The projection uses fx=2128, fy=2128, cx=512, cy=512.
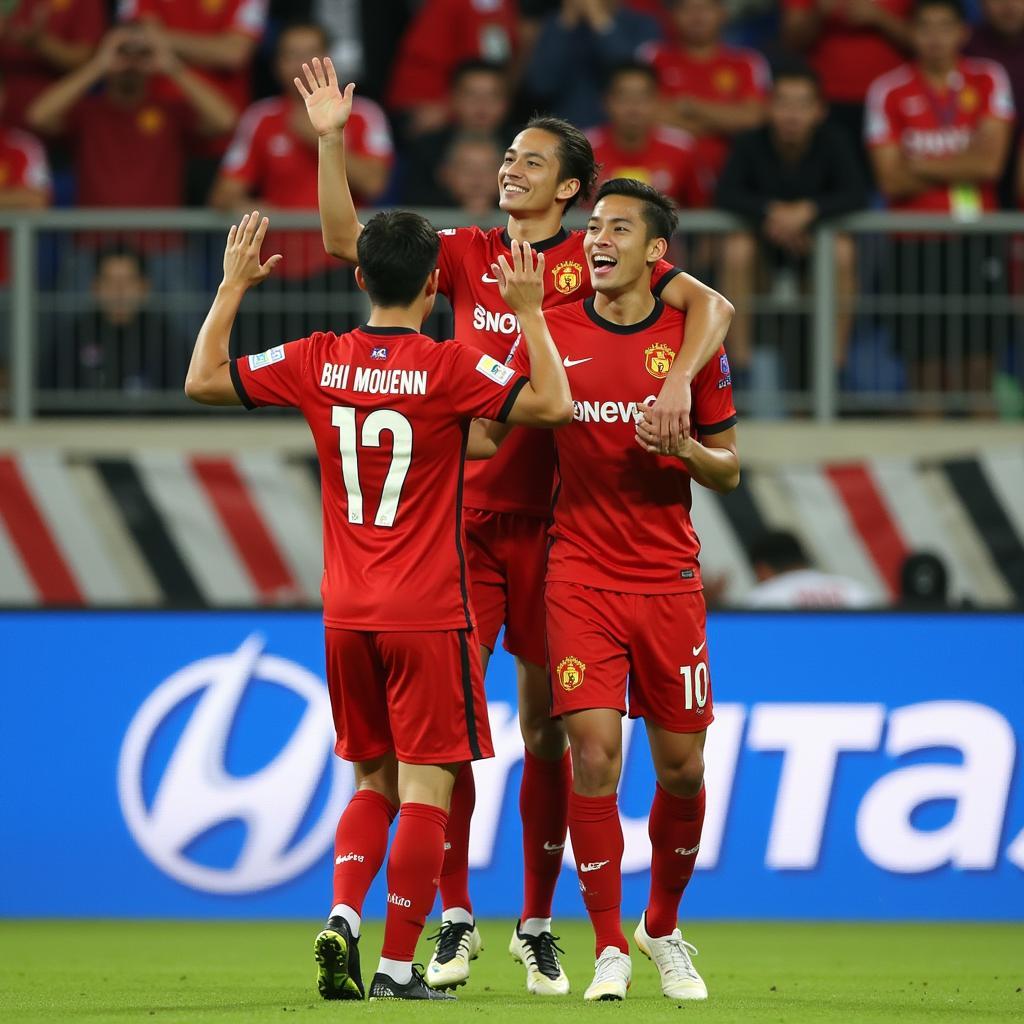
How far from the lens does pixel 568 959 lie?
26.8 ft

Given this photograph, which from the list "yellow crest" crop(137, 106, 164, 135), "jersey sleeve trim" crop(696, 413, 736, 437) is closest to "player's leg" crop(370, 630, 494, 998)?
"jersey sleeve trim" crop(696, 413, 736, 437)

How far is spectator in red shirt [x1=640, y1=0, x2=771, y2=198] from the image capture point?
1269cm

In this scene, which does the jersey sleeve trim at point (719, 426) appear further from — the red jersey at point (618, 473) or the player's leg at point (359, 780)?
the player's leg at point (359, 780)

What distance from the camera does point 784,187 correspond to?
38.6 feet

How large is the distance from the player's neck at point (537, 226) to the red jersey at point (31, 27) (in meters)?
6.54

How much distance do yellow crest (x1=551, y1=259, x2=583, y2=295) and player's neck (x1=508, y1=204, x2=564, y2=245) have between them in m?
0.12

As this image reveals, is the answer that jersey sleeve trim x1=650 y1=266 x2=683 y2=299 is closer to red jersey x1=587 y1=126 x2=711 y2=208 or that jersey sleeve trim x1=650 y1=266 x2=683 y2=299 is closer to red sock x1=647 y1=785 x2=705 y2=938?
red sock x1=647 y1=785 x2=705 y2=938

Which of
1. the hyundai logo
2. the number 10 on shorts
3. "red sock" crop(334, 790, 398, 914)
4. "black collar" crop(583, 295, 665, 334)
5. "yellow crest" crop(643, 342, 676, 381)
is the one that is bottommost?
the hyundai logo

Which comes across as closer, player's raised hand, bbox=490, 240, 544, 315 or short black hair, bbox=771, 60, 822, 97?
player's raised hand, bbox=490, 240, 544, 315

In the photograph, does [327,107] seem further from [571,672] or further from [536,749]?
[536,749]

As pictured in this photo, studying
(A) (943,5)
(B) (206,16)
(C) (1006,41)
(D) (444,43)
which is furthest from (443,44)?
(C) (1006,41)

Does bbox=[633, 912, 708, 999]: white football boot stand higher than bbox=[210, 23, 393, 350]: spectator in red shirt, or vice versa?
bbox=[210, 23, 393, 350]: spectator in red shirt

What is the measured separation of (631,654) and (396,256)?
148cm

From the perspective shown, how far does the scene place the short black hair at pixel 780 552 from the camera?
1089 cm
